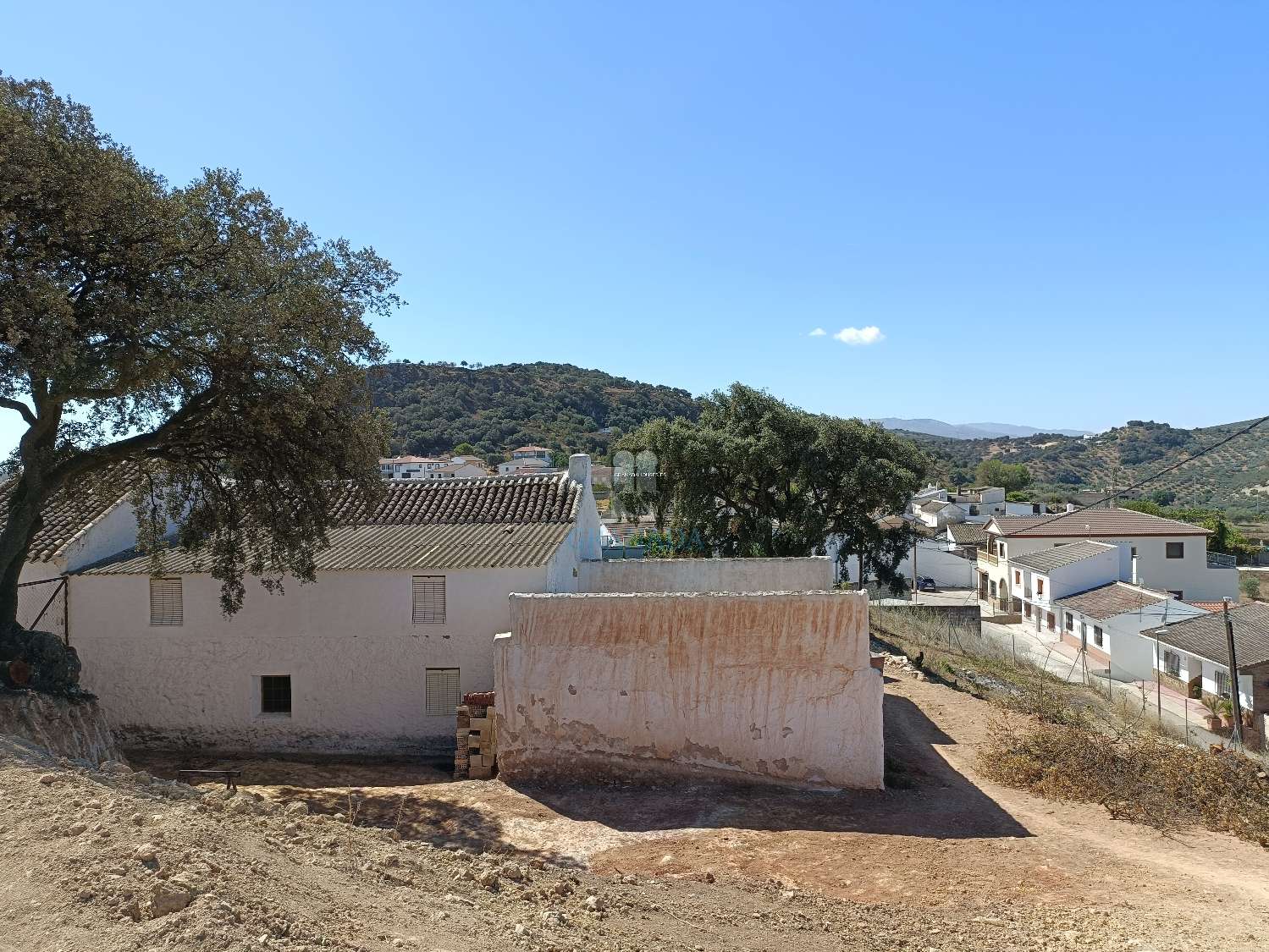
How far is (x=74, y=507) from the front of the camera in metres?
16.8

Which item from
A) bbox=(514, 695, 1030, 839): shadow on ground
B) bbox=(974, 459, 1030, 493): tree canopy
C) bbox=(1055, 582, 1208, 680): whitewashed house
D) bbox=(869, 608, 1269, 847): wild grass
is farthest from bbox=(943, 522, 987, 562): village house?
bbox=(514, 695, 1030, 839): shadow on ground

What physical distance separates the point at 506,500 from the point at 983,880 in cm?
1269

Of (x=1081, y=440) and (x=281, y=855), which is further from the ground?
(x=1081, y=440)

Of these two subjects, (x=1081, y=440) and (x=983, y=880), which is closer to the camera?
(x=983, y=880)

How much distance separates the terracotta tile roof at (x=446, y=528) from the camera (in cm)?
1528

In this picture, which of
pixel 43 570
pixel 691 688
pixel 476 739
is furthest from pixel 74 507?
pixel 691 688

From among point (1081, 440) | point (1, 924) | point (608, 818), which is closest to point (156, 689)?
point (608, 818)

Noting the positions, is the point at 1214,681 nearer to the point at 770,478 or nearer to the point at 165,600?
the point at 770,478

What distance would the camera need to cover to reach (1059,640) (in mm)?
41688

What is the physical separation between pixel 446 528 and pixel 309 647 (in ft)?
12.1

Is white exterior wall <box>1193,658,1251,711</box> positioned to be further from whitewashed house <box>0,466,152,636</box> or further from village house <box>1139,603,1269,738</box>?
whitewashed house <box>0,466,152,636</box>

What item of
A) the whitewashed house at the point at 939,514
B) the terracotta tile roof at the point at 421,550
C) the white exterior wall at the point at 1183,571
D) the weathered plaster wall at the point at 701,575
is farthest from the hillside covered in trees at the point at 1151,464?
the terracotta tile roof at the point at 421,550

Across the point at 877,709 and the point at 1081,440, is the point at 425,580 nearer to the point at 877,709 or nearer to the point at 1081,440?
the point at 877,709

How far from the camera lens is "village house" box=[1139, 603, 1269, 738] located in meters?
25.8
